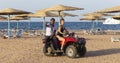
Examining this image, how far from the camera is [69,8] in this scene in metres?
20.7

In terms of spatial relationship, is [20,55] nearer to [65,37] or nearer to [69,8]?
[65,37]

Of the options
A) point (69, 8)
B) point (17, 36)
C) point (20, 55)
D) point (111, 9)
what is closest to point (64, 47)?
point (20, 55)

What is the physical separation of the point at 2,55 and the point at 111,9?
5.93 meters

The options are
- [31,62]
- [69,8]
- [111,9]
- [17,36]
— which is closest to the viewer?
[31,62]

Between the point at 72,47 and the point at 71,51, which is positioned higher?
the point at 72,47

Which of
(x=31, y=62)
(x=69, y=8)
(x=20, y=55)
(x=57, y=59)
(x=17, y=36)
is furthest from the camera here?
(x=17, y=36)

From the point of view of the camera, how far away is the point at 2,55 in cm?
1302

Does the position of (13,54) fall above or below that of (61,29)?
below

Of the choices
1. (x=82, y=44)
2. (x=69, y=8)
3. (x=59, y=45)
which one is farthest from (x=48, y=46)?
(x=69, y=8)

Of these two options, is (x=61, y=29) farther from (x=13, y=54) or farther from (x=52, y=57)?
(x=13, y=54)

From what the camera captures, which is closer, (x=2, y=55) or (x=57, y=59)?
(x=57, y=59)

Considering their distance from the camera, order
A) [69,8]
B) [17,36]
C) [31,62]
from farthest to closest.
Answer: [17,36]
[69,8]
[31,62]

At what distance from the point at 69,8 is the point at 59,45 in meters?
8.28

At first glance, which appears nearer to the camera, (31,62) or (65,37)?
(31,62)
